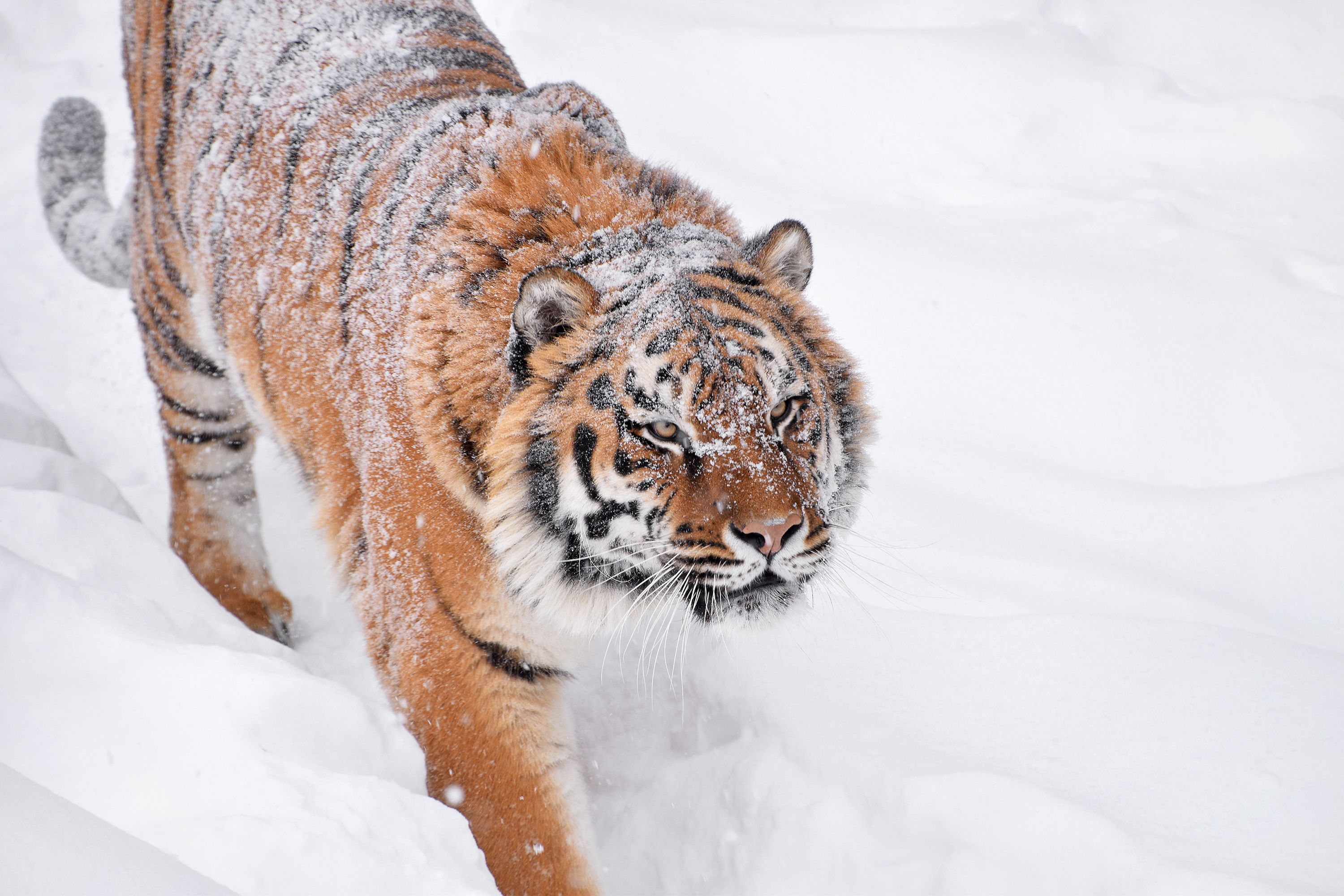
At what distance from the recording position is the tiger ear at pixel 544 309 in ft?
6.03

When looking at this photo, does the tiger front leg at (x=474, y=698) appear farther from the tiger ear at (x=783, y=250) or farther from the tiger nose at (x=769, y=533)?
the tiger ear at (x=783, y=250)

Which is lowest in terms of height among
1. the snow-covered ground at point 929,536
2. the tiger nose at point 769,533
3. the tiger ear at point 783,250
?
the snow-covered ground at point 929,536

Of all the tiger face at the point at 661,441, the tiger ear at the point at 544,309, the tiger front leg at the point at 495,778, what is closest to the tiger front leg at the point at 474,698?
the tiger front leg at the point at 495,778

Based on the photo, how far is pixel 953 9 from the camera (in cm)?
586

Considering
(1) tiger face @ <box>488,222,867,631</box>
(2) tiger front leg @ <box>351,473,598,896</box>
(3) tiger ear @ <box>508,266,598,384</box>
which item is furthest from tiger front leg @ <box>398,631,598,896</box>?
(3) tiger ear @ <box>508,266,598,384</box>

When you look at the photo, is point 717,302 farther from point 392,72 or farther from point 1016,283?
point 1016,283

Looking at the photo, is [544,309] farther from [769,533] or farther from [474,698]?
[474,698]

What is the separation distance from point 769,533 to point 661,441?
0.28 metres

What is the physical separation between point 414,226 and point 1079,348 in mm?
2654

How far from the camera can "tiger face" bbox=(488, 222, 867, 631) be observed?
185 cm

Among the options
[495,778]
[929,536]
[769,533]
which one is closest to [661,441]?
[769,533]

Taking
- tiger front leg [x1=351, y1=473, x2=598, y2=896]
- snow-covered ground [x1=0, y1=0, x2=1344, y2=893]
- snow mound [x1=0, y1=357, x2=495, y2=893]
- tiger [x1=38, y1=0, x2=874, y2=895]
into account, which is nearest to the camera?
snow mound [x1=0, y1=357, x2=495, y2=893]

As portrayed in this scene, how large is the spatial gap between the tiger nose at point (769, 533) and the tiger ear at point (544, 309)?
55cm

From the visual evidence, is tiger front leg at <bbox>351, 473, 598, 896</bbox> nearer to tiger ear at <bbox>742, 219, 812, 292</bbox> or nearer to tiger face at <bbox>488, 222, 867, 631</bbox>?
tiger face at <bbox>488, 222, 867, 631</bbox>
